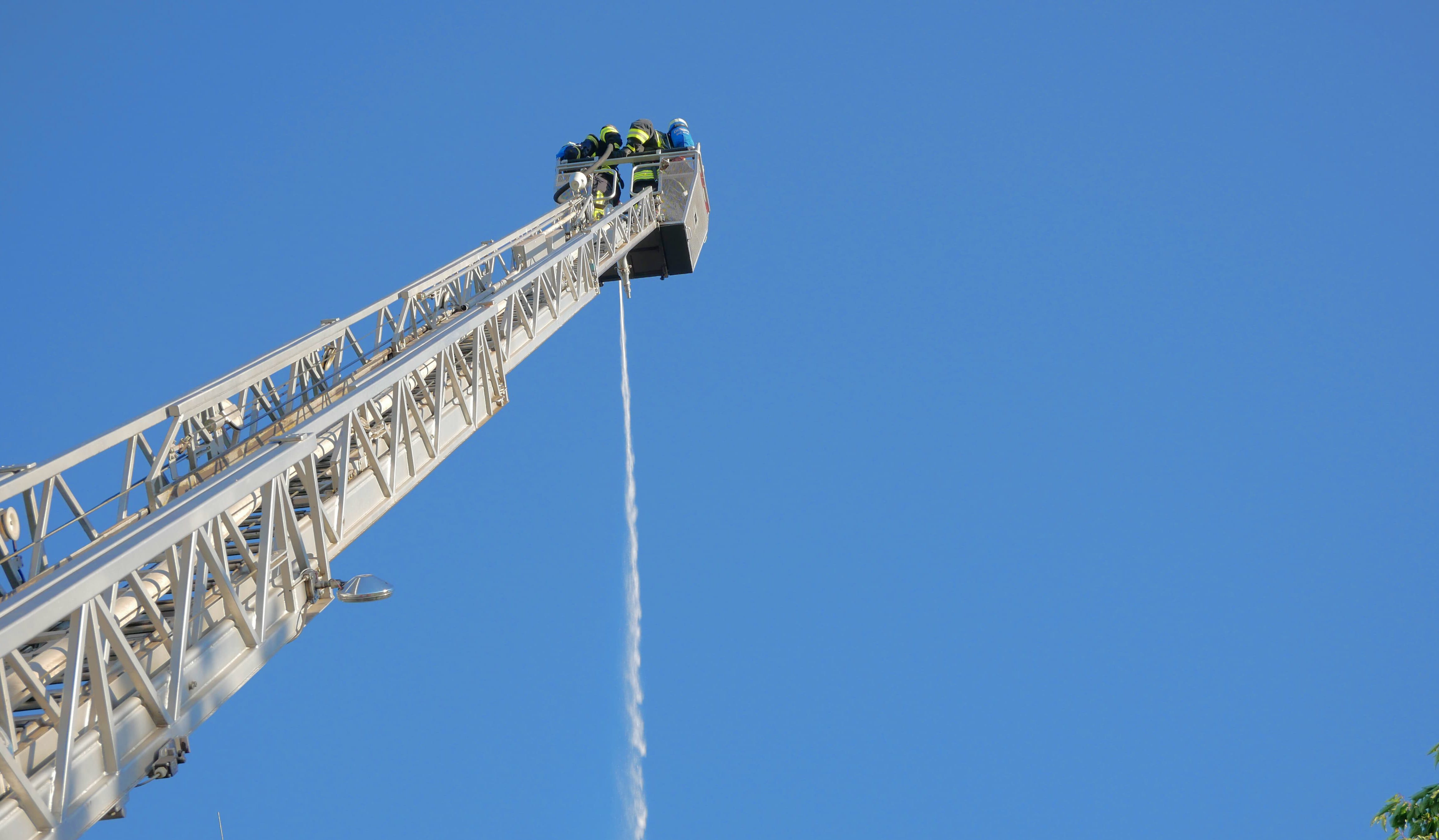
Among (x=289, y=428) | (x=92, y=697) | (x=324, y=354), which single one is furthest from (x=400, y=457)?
(x=92, y=697)

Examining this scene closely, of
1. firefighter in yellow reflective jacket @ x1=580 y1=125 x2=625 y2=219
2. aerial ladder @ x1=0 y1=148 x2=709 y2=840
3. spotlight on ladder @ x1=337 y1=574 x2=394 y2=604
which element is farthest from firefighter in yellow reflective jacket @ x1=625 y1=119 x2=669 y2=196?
spotlight on ladder @ x1=337 y1=574 x2=394 y2=604

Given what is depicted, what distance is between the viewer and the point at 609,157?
25875 millimetres

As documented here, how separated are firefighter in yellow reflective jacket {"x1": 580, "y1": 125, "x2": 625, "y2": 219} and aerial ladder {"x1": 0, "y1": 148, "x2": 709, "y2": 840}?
9.08m

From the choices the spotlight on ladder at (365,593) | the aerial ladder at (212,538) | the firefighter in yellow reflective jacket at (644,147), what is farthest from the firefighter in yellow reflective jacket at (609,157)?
the spotlight on ladder at (365,593)

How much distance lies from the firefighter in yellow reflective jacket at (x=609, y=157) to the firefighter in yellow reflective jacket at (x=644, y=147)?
25 cm

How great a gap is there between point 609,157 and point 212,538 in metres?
18.8

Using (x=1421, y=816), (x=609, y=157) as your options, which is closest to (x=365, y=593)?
(x=1421, y=816)

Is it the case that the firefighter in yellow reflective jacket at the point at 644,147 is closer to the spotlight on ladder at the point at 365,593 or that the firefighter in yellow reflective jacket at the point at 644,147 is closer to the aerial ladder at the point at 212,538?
the aerial ladder at the point at 212,538

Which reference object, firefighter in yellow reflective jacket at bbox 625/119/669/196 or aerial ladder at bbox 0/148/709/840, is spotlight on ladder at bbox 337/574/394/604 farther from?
firefighter in yellow reflective jacket at bbox 625/119/669/196

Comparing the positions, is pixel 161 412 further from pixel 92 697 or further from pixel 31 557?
pixel 92 697

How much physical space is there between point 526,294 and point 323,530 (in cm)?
706

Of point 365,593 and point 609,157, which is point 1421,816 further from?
point 609,157

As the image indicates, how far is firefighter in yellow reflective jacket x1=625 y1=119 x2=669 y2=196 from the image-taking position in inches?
1010

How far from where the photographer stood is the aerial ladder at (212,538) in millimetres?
6777
